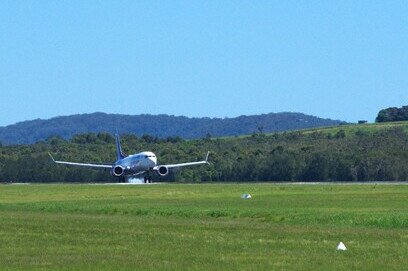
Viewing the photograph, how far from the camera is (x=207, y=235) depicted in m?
43.9

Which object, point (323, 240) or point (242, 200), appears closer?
point (323, 240)

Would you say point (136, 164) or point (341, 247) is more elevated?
point (136, 164)

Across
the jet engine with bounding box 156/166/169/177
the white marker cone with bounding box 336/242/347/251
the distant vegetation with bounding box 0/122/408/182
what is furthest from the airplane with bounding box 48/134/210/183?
the white marker cone with bounding box 336/242/347/251

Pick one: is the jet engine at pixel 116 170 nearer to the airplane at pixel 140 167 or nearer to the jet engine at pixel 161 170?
the airplane at pixel 140 167

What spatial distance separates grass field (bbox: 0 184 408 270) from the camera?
33.9 meters

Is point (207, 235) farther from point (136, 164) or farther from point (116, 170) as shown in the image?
point (116, 170)

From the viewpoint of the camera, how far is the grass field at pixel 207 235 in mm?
33938

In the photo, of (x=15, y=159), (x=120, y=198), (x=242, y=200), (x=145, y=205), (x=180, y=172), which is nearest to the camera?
(x=145, y=205)

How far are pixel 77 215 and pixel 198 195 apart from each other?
28238 millimetres

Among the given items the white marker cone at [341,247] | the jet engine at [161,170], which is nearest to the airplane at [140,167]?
the jet engine at [161,170]

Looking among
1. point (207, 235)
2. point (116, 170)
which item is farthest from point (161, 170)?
point (207, 235)

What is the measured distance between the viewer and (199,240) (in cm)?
4141

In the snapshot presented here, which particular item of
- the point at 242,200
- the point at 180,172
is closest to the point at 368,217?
the point at 242,200

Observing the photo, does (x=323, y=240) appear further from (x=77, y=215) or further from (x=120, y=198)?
(x=120, y=198)
